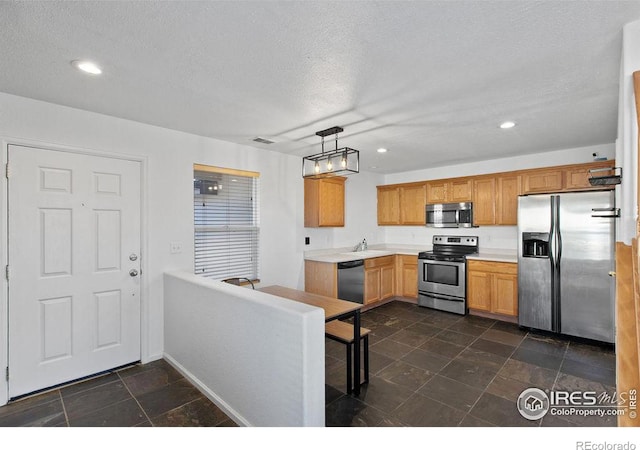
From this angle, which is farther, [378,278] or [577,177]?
[378,278]

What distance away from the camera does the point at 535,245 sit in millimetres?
3998

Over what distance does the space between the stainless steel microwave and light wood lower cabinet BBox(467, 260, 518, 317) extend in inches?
29.6

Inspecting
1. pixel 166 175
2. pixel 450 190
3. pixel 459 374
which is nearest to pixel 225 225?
pixel 166 175

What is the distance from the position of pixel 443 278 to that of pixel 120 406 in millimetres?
4252

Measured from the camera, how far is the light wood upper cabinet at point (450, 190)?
5.09 meters

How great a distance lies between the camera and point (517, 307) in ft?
13.7

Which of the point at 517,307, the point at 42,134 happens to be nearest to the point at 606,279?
the point at 517,307

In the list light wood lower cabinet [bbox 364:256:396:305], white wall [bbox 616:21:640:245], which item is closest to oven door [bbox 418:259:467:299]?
light wood lower cabinet [bbox 364:256:396:305]

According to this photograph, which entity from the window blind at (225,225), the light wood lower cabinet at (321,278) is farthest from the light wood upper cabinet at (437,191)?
the window blind at (225,225)

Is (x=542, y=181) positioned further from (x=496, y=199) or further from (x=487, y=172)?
(x=487, y=172)

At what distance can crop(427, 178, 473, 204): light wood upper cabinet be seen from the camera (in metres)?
5.09

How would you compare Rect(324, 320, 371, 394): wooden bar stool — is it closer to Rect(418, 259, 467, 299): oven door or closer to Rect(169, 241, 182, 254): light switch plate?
Rect(169, 241, 182, 254): light switch plate

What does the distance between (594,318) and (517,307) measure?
0.79 metres
